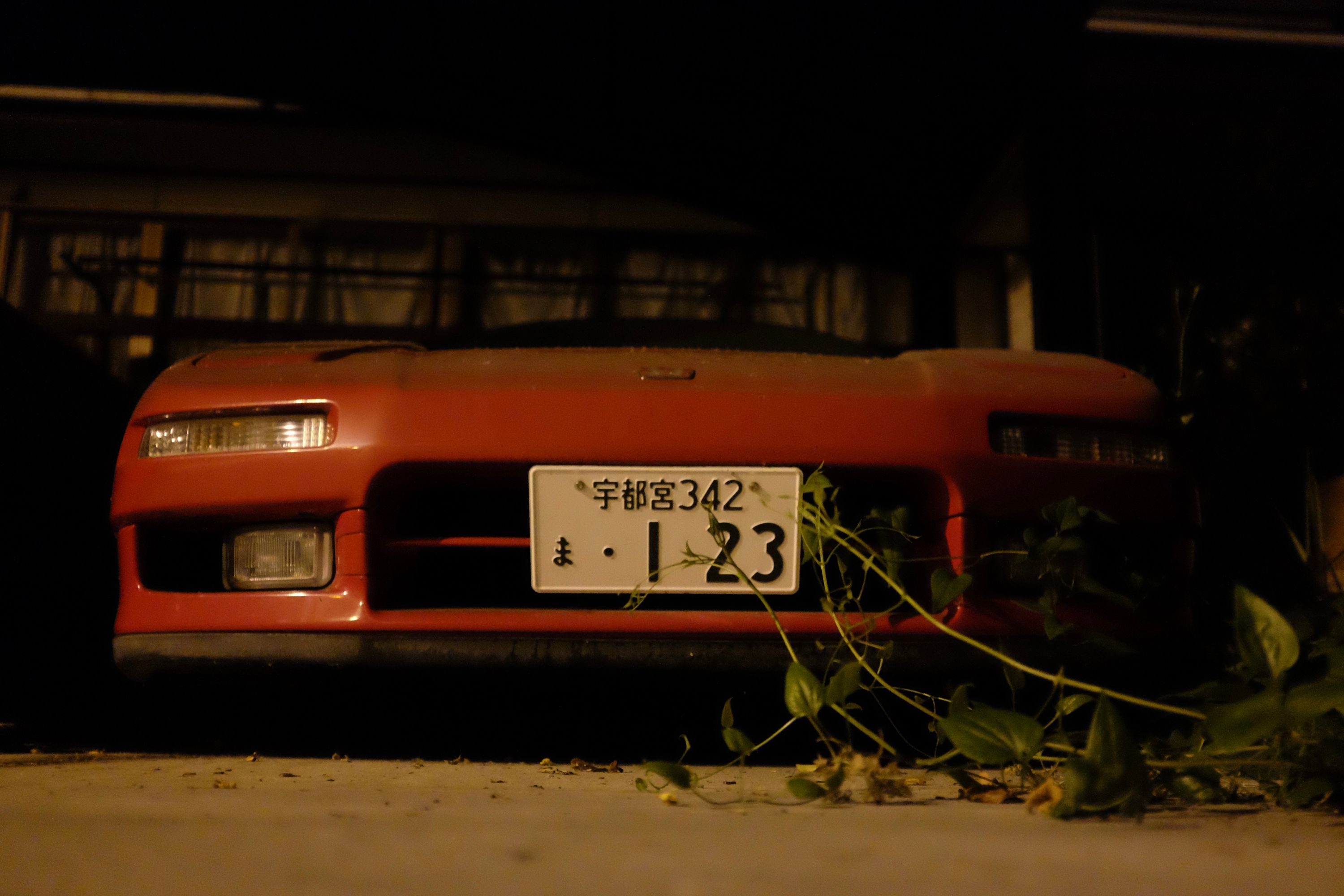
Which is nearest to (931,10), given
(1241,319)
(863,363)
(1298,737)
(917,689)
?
(1241,319)

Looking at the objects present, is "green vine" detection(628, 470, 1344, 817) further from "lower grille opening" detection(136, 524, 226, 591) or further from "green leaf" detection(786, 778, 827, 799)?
"lower grille opening" detection(136, 524, 226, 591)

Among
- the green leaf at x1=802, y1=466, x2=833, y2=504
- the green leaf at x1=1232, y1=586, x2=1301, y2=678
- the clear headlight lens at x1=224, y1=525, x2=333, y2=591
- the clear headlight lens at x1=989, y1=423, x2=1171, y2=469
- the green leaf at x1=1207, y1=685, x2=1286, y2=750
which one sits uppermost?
the clear headlight lens at x1=989, y1=423, x2=1171, y2=469

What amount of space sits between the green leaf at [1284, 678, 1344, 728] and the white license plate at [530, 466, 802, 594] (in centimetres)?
62

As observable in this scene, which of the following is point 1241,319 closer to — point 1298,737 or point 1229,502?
point 1229,502

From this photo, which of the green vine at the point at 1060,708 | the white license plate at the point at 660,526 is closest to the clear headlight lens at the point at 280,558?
the white license plate at the point at 660,526

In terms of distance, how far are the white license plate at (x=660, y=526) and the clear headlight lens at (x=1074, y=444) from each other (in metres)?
0.34

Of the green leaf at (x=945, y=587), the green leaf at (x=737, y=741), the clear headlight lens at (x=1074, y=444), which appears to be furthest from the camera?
the clear headlight lens at (x=1074, y=444)

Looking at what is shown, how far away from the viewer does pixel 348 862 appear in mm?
822

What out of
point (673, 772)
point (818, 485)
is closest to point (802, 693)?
point (673, 772)

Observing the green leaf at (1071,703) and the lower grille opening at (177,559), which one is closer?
the green leaf at (1071,703)

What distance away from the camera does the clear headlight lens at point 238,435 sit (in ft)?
4.91

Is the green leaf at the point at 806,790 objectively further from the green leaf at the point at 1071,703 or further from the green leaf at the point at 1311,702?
the green leaf at the point at 1311,702

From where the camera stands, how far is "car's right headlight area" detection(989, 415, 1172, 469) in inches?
59.7

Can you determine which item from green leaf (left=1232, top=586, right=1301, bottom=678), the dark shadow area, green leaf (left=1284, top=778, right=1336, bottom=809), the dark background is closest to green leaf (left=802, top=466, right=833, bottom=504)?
green leaf (left=1232, top=586, right=1301, bottom=678)
